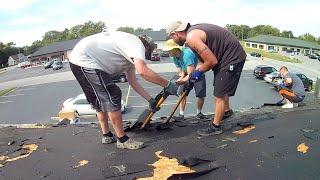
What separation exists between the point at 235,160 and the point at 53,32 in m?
128

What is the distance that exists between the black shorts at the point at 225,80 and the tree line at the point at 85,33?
85984 millimetres

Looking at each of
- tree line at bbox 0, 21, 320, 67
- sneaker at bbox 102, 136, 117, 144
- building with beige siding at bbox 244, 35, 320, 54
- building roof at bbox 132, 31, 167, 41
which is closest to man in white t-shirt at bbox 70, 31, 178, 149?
sneaker at bbox 102, 136, 117, 144

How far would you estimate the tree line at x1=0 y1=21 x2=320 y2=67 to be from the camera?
3590 inches

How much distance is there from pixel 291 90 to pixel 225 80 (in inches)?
84.4

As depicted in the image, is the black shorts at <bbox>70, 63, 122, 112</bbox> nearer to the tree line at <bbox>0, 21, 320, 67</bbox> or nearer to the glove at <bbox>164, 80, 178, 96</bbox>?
the glove at <bbox>164, 80, 178, 96</bbox>

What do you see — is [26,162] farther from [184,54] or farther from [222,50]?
[184,54]

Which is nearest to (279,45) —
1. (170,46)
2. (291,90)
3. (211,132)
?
(291,90)

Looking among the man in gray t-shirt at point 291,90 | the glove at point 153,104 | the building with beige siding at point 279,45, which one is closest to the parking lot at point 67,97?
the man in gray t-shirt at point 291,90

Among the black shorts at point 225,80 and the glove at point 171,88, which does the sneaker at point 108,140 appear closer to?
the glove at point 171,88

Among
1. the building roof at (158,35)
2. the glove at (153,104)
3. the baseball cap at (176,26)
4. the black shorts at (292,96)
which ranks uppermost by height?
the building roof at (158,35)

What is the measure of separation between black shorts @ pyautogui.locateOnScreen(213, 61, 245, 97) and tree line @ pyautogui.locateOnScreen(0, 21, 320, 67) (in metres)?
86.0

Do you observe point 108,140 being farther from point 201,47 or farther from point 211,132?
point 201,47

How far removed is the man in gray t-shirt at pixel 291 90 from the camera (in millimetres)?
5277

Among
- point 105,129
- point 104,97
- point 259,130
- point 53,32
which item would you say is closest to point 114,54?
point 104,97
